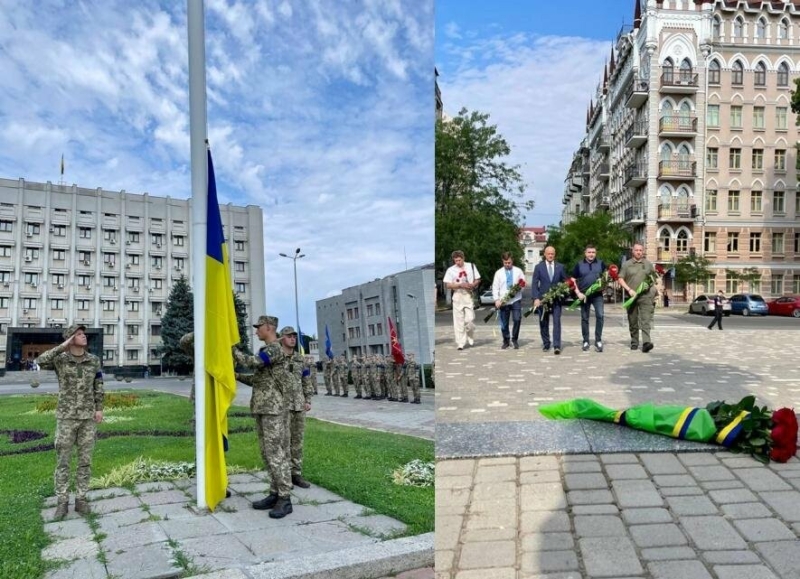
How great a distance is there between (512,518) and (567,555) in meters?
0.36

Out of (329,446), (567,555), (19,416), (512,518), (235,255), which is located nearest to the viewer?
(567,555)

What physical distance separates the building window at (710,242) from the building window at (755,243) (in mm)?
188

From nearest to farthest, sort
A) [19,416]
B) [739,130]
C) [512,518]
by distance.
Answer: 1. [512,518]
2. [19,416]
3. [739,130]

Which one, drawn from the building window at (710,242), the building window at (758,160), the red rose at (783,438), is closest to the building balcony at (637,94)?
the building window at (758,160)

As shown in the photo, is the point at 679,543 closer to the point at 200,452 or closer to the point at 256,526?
the point at 256,526

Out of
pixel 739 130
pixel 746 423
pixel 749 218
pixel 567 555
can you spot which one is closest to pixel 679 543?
pixel 567 555

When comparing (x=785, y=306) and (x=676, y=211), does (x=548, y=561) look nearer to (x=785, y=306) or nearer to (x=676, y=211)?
(x=676, y=211)

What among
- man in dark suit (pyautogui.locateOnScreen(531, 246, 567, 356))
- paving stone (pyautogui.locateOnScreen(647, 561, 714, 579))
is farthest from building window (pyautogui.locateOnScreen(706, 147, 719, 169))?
paving stone (pyautogui.locateOnScreen(647, 561, 714, 579))

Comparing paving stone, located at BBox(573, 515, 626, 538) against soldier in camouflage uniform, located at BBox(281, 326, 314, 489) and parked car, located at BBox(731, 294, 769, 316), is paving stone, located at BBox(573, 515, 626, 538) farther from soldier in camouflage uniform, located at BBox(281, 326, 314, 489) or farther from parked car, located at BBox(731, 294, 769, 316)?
soldier in camouflage uniform, located at BBox(281, 326, 314, 489)

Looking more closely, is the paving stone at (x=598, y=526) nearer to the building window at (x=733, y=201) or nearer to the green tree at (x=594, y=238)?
the green tree at (x=594, y=238)

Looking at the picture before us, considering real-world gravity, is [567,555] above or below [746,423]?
below

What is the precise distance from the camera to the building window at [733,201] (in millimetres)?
3537

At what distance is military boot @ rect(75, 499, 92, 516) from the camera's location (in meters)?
2.67

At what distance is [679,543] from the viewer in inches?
94.4
